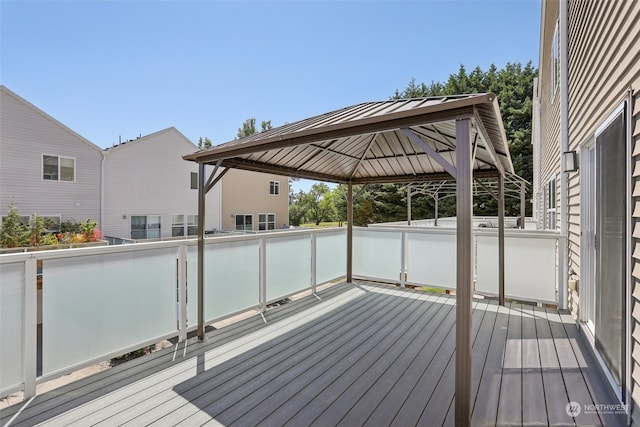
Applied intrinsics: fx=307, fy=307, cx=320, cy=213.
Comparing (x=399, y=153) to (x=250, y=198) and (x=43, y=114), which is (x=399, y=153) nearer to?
(x=43, y=114)

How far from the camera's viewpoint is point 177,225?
1551 cm

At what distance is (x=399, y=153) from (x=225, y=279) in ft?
11.4

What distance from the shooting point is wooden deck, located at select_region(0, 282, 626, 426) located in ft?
7.59

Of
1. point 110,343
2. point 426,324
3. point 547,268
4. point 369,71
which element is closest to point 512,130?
point 369,71

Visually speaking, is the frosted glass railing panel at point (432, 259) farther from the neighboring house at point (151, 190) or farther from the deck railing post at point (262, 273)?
the neighboring house at point (151, 190)

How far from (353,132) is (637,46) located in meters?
1.96

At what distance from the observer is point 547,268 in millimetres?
4969

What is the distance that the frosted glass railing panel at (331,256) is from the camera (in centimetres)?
595

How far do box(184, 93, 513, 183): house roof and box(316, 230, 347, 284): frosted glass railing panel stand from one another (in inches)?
46.8

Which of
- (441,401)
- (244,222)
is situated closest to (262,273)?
(441,401)

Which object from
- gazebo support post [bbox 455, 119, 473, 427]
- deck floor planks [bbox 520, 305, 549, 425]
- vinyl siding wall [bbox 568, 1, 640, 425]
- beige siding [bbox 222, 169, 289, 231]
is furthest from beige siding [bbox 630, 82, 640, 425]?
beige siding [bbox 222, 169, 289, 231]

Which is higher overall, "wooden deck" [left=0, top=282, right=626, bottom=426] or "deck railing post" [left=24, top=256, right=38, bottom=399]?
"deck railing post" [left=24, top=256, right=38, bottom=399]

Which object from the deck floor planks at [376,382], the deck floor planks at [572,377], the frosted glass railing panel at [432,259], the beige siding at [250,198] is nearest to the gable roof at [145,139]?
the beige siding at [250,198]

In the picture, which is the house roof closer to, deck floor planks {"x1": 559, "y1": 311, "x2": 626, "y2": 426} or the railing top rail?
the railing top rail
